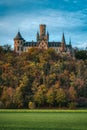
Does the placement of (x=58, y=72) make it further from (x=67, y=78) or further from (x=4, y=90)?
(x=4, y=90)

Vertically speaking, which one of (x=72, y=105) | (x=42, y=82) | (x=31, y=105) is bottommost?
(x=72, y=105)

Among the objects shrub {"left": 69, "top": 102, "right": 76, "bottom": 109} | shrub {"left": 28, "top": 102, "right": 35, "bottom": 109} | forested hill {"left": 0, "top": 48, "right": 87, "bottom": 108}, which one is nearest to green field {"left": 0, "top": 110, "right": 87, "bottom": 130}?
shrub {"left": 28, "top": 102, "right": 35, "bottom": 109}

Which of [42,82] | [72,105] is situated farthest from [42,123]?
[42,82]

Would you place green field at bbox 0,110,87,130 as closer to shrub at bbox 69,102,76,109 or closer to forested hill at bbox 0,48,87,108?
shrub at bbox 69,102,76,109

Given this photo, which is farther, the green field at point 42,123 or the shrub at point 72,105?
the shrub at point 72,105

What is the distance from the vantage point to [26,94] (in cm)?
14738

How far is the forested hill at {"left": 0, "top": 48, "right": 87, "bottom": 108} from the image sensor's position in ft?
469

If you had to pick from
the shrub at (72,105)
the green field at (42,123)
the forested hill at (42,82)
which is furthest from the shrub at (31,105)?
the green field at (42,123)

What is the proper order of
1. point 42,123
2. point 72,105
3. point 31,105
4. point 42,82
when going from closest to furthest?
point 42,123 < point 31,105 < point 72,105 < point 42,82

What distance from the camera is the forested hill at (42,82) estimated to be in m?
143

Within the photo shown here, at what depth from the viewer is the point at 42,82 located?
516ft

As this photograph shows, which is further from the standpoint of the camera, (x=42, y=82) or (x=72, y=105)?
(x=42, y=82)

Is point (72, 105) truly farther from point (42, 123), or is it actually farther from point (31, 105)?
point (42, 123)

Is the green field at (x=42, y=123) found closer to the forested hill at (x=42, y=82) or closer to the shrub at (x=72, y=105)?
the shrub at (x=72, y=105)
